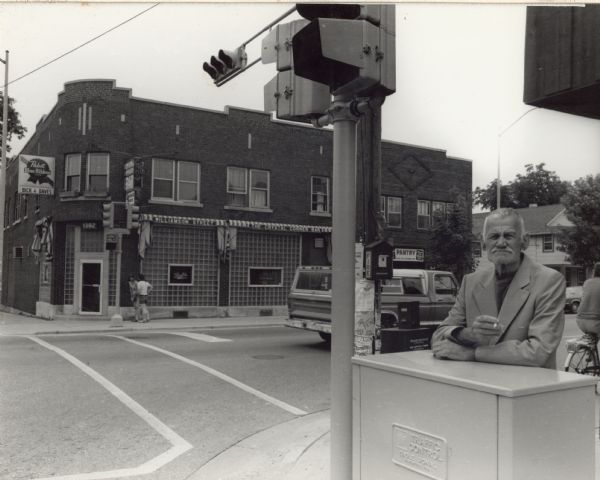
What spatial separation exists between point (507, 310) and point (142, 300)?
1848 centimetres

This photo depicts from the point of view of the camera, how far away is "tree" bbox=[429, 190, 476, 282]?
2511cm

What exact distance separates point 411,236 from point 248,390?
2139 centimetres

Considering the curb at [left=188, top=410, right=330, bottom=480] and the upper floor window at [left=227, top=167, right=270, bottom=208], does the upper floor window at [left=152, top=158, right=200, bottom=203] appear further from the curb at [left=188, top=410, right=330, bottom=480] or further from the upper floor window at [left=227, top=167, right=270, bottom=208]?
the curb at [left=188, top=410, right=330, bottom=480]

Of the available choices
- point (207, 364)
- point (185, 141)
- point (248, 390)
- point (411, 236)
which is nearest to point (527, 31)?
point (248, 390)

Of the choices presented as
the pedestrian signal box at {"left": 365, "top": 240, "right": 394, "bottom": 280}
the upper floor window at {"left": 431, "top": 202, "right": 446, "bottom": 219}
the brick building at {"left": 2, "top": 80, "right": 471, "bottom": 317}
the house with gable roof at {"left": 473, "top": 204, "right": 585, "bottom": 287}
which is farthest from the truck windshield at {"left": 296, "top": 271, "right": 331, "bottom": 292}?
the house with gable roof at {"left": 473, "top": 204, "right": 585, "bottom": 287}

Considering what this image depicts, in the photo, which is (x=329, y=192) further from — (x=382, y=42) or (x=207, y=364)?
(x=382, y=42)

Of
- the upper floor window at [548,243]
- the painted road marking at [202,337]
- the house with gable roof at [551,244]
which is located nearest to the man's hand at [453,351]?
the painted road marking at [202,337]

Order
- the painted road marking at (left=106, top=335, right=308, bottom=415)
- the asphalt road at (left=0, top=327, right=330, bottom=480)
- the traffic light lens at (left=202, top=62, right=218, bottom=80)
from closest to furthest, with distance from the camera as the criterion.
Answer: the asphalt road at (left=0, top=327, right=330, bottom=480) < the painted road marking at (left=106, top=335, right=308, bottom=415) < the traffic light lens at (left=202, top=62, right=218, bottom=80)

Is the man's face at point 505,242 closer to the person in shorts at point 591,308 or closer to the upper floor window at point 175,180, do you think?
the person in shorts at point 591,308

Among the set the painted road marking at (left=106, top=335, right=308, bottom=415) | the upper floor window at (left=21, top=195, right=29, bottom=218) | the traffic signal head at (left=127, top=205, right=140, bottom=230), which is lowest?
the painted road marking at (left=106, top=335, right=308, bottom=415)

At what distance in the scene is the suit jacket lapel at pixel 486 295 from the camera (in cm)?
271

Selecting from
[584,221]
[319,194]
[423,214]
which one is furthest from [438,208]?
[584,221]

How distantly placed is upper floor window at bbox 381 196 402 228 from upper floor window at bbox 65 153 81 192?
14.0 metres

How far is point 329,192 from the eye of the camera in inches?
1001
